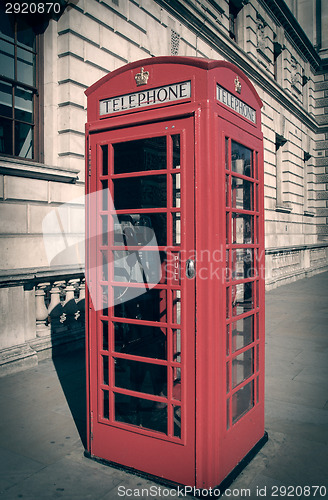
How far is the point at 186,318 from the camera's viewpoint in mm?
2553

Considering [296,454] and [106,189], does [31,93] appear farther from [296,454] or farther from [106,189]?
[296,454]

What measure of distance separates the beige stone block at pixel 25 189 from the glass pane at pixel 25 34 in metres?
2.46

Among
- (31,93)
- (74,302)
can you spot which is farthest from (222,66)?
(31,93)

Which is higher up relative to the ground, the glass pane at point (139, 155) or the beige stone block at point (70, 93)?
the beige stone block at point (70, 93)

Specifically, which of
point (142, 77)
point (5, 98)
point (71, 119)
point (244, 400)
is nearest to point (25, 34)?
point (71, 119)

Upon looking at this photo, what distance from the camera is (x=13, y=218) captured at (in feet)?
20.0

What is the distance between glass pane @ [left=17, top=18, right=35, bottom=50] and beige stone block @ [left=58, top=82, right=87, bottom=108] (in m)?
0.80

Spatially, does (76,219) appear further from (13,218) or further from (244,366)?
(244,366)

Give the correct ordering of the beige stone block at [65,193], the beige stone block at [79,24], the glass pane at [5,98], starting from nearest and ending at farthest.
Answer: the beige stone block at [65,193] < the beige stone block at [79,24] < the glass pane at [5,98]

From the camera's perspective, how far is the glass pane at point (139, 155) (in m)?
3.10

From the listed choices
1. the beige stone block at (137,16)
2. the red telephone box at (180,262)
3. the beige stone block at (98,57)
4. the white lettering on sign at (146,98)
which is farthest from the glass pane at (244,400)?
the beige stone block at (137,16)

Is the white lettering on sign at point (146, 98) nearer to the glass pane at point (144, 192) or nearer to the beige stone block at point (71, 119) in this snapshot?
the glass pane at point (144, 192)

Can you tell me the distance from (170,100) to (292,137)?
55.8 ft

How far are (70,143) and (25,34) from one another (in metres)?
2.00
